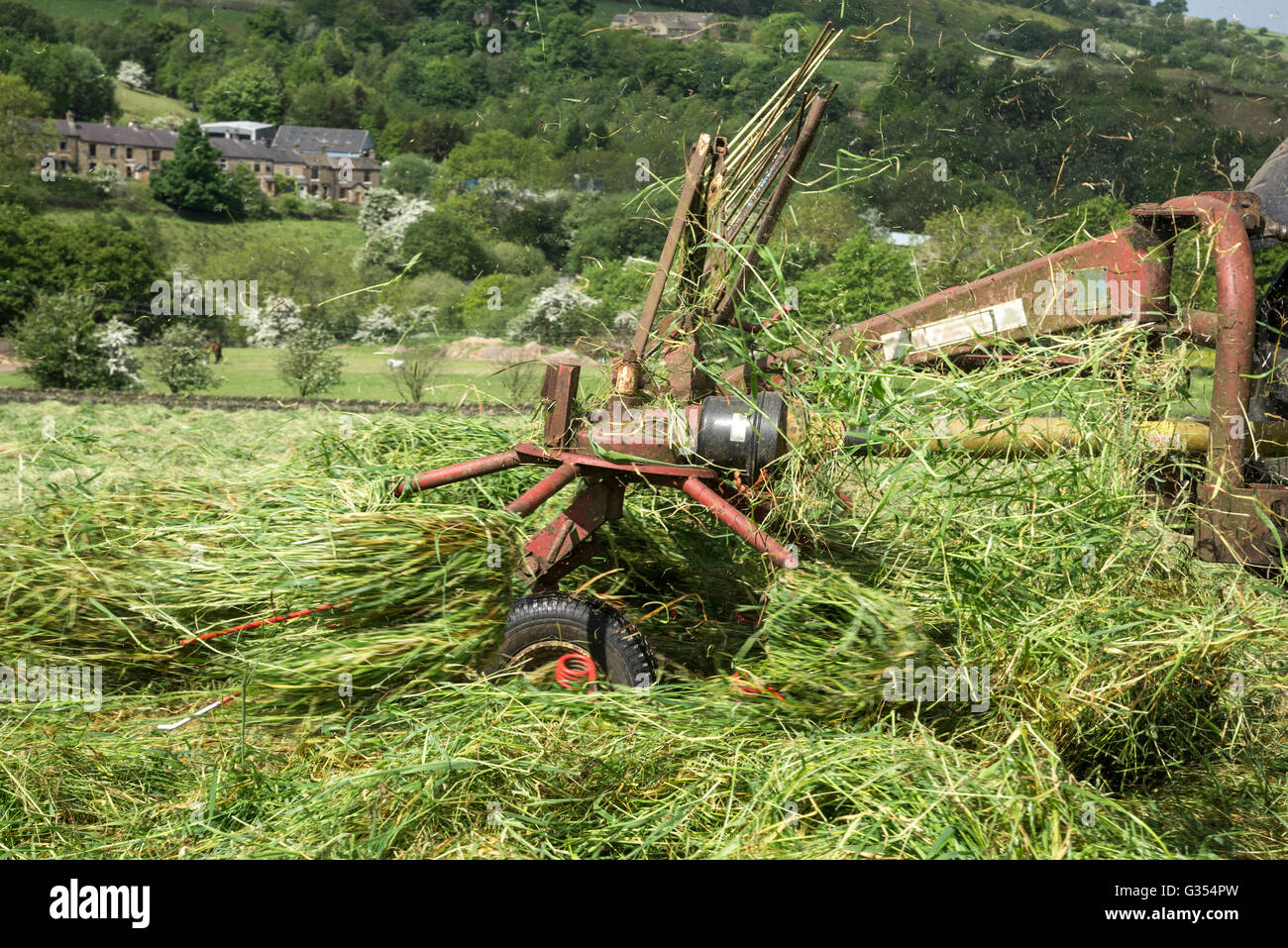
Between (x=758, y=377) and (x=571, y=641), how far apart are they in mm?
1375

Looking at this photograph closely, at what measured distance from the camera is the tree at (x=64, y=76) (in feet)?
252

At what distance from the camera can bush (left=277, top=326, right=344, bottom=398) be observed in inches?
1021

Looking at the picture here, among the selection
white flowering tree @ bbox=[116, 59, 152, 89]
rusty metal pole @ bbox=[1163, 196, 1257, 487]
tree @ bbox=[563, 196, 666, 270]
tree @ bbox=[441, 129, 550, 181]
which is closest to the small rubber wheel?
rusty metal pole @ bbox=[1163, 196, 1257, 487]

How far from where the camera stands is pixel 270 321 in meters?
42.1

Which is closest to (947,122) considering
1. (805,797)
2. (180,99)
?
(805,797)

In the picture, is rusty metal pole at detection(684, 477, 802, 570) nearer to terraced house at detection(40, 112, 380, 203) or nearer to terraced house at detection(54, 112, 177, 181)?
terraced house at detection(40, 112, 380, 203)

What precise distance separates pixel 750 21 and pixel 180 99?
64.8m

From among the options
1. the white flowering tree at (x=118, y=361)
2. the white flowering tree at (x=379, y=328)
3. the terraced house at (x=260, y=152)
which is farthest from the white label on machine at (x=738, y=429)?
the terraced house at (x=260, y=152)

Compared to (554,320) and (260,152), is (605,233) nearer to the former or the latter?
(554,320)

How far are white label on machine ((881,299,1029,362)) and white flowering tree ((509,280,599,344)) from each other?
28171 millimetres

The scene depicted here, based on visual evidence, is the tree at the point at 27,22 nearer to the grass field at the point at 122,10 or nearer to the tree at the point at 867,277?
the grass field at the point at 122,10

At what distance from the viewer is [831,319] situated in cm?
496

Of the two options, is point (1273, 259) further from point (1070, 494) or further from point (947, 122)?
point (1070, 494)

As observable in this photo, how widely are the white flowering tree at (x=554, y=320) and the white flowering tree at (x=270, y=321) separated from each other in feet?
36.3
